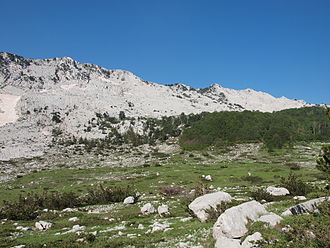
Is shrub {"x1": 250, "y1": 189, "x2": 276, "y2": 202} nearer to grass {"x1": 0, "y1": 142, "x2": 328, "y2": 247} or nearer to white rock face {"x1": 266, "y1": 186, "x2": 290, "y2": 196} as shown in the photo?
grass {"x1": 0, "y1": 142, "x2": 328, "y2": 247}

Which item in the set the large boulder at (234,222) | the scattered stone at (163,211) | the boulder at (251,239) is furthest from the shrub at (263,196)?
the boulder at (251,239)

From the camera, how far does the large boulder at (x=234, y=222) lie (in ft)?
40.6

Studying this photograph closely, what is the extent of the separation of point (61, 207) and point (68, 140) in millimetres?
100981

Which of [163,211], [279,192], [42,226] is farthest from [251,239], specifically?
[42,226]

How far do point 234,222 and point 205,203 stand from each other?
5.37m

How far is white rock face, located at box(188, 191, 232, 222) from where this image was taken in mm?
17562

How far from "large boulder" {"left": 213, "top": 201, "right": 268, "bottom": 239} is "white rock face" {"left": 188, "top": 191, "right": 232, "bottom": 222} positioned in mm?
3928

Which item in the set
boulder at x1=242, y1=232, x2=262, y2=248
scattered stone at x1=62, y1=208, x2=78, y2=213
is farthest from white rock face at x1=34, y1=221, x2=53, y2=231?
boulder at x1=242, y1=232, x2=262, y2=248

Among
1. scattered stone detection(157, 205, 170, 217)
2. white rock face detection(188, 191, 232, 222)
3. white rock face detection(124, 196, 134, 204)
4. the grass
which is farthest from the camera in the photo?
white rock face detection(124, 196, 134, 204)

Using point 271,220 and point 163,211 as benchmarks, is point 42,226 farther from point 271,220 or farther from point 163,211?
point 271,220

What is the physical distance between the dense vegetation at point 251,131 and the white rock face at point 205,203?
219ft

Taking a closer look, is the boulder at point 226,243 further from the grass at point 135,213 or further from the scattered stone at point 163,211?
the scattered stone at point 163,211

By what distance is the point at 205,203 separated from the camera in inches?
707

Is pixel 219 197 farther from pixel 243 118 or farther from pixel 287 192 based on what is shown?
pixel 243 118
